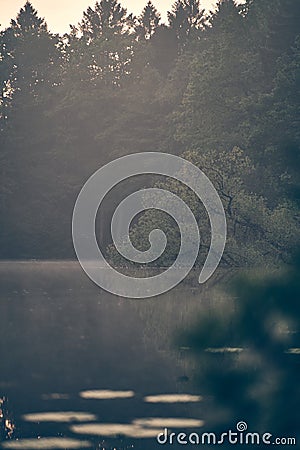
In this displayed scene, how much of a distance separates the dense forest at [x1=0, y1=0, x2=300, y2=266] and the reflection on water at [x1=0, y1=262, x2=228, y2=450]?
18.5 metres

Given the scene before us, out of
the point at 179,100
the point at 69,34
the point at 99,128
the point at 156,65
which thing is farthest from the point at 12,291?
the point at 69,34

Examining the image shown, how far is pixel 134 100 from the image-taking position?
8056 cm

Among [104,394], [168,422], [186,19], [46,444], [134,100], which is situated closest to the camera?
[46,444]

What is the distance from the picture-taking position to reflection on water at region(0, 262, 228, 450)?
1352 cm

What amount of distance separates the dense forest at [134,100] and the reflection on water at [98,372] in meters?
18.5

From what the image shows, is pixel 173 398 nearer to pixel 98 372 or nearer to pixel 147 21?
pixel 98 372

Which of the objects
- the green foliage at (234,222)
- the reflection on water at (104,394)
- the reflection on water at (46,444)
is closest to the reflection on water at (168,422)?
the reflection on water at (46,444)

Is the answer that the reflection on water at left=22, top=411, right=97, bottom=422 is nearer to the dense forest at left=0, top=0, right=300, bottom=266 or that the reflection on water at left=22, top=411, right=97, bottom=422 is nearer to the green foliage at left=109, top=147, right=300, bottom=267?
the green foliage at left=109, top=147, right=300, bottom=267

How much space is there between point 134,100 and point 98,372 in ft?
208

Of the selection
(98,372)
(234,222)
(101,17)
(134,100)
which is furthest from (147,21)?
(98,372)

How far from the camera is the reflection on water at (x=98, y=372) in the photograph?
13.5 meters

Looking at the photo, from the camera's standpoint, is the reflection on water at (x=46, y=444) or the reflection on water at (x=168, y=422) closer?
the reflection on water at (x=46, y=444)

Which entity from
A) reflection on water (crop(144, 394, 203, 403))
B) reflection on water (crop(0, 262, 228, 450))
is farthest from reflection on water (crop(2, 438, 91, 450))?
reflection on water (crop(144, 394, 203, 403))

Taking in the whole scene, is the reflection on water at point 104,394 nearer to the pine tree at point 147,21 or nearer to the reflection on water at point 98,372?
the reflection on water at point 98,372
